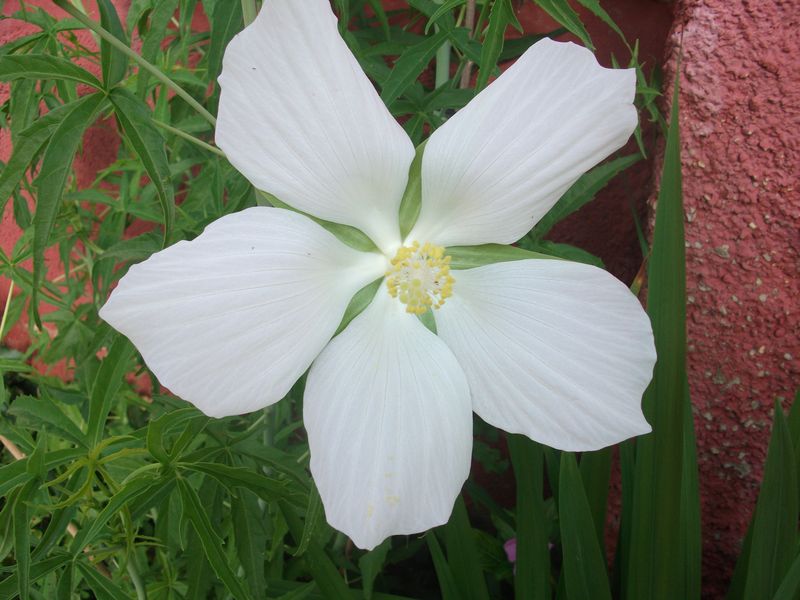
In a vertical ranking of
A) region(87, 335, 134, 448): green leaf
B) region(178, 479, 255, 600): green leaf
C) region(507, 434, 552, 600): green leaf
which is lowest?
region(507, 434, 552, 600): green leaf

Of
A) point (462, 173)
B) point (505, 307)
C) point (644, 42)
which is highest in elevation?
point (644, 42)

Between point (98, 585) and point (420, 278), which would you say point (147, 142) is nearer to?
point (420, 278)

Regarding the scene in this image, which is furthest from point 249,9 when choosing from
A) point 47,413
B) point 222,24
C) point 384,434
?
point 47,413

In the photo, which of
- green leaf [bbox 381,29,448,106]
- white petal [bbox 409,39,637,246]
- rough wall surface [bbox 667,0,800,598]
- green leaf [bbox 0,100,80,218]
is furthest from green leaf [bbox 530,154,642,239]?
green leaf [bbox 0,100,80,218]

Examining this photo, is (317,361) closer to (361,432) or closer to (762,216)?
(361,432)

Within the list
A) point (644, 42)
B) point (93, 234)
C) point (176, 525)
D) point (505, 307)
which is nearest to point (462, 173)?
point (505, 307)

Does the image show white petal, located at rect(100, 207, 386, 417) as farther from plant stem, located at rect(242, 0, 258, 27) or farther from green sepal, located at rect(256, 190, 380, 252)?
plant stem, located at rect(242, 0, 258, 27)
